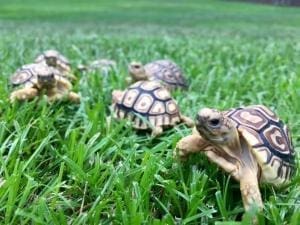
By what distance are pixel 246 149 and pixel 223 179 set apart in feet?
0.38

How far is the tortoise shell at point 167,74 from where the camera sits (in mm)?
3170

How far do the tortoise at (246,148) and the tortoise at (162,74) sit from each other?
1285mm

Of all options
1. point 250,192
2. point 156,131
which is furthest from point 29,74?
point 250,192

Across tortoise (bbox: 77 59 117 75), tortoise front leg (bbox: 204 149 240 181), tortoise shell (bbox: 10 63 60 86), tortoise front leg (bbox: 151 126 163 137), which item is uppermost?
tortoise front leg (bbox: 204 149 240 181)

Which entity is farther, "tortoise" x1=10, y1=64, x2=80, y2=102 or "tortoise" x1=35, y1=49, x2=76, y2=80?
"tortoise" x1=35, y1=49, x2=76, y2=80

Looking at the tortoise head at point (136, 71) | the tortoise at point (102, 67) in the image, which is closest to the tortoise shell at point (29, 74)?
the tortoise head at point (136, 71)

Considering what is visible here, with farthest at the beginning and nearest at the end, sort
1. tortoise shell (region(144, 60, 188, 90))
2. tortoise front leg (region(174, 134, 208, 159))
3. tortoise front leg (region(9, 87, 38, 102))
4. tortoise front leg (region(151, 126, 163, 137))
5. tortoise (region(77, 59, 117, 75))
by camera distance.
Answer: tortoise (region(77, 59, 117, 75))
tortoise shell (region(144, 60, 188, 90))
tortoise front leg (region(9, 87, 38, 102))
tortoise front leg (region(151, 126, 163, 137))
tortoise front leg (region(174, 134, 208, 159))

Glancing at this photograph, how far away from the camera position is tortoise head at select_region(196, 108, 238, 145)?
159 centimetres

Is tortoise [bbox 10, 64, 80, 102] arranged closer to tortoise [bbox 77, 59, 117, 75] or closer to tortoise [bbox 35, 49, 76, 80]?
tortoise [bbox 35, 49, 76, 80]

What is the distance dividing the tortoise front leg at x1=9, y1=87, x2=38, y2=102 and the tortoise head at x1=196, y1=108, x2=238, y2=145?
3.49 ft

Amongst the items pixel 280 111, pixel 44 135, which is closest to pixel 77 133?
pixel 44 135

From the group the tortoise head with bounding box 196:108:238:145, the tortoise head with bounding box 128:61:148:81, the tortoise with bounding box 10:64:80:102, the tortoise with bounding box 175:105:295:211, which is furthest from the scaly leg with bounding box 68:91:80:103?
the tortoise head with bounding box 196:108:238:145

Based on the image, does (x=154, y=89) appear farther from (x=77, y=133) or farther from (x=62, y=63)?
(x=62, y=63)

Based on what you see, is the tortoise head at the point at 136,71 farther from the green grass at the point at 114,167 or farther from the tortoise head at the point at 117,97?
the tortoise head at the point at 117,97
